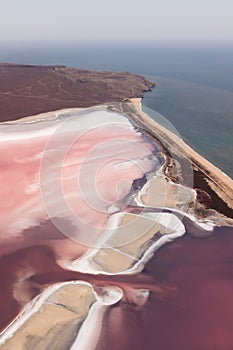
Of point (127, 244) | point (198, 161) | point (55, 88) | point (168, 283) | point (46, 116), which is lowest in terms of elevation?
point (168, 283)

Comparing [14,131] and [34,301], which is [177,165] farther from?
[34,301]

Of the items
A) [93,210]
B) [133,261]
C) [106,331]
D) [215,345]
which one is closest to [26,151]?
[93,210]

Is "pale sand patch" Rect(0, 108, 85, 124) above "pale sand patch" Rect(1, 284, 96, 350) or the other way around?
above

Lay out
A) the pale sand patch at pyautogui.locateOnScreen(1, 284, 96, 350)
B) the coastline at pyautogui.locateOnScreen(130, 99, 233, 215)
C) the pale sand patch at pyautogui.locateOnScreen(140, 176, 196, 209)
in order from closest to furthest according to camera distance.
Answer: the pale sand patch at pyautogui.locateOnScreen(1, 284, 96, 350) → the pale sand patch at pyautogui.locateOnScreen(140, 176, 196, 209) → the coastline at pyautogui.locateOnScreen(130, 99, 233, 215)

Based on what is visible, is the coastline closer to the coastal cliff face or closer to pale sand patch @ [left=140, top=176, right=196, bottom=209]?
pale sand patch @ [left=140, top=176, right=196, bottom=209]

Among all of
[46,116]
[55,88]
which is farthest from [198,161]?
[55,88]

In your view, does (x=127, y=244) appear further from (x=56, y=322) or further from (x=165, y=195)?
(x=165, y=195)

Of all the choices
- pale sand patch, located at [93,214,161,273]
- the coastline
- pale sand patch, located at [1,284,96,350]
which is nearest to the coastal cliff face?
the coastline

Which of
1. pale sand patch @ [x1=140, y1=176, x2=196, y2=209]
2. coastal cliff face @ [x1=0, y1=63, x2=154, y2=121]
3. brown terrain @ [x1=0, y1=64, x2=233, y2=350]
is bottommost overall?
brown terrain @ [x1=0, y1=64, x2=233, y2=350]
